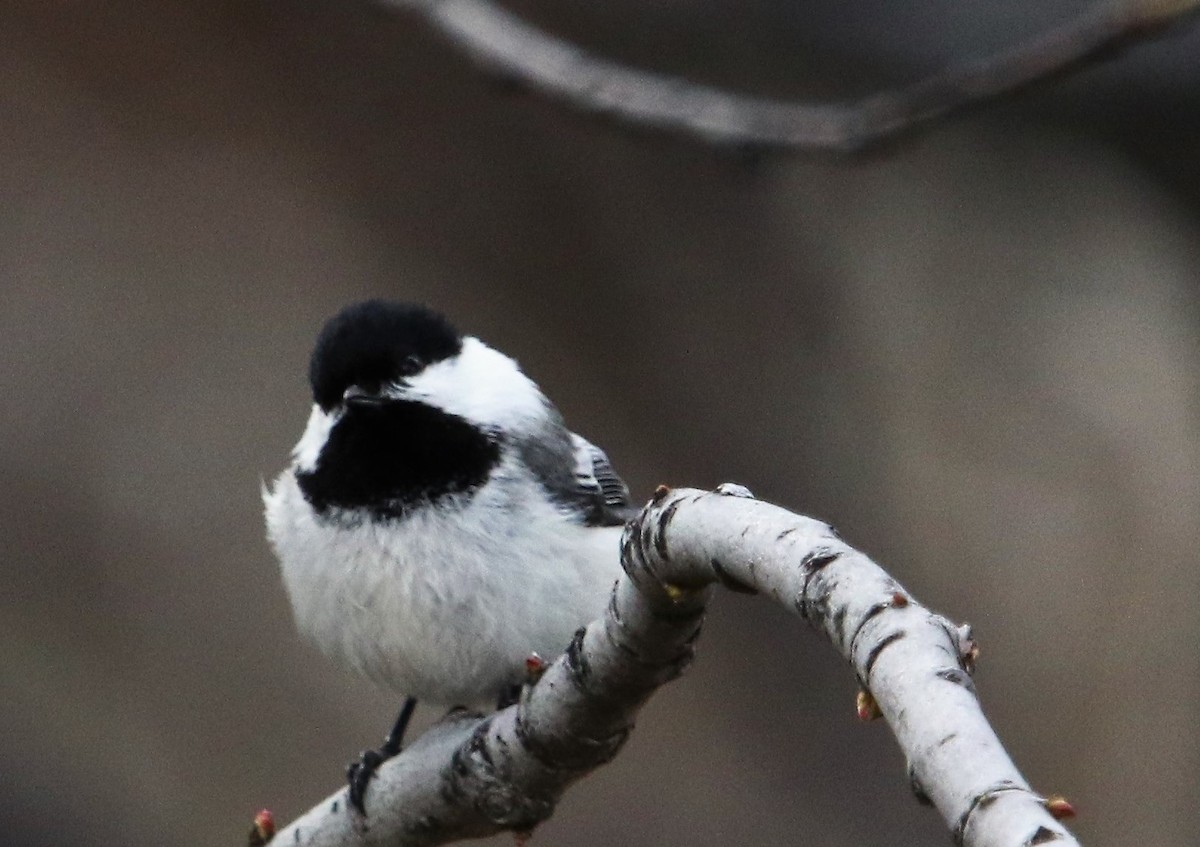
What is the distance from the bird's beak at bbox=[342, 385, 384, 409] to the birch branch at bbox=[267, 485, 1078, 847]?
68 centimetres

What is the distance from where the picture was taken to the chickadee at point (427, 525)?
3.09m

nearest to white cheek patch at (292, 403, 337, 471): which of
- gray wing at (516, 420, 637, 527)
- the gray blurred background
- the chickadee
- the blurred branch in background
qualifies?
the chickadee

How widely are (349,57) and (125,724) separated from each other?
3063mm

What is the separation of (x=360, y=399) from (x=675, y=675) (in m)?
1.19

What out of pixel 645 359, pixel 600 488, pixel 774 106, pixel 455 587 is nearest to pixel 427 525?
pixel 455 587

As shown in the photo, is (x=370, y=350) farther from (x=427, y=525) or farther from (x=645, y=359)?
(x=645, y=359)

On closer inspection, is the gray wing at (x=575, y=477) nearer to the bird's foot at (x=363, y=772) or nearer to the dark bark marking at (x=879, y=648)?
the bird's foot at (x=363, y=772)

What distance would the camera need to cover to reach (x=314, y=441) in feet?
11.0

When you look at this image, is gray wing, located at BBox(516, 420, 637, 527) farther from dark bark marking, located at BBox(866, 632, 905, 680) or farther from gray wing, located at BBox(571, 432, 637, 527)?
dark bark marking, located at BBox(866, 632, 905, 680)

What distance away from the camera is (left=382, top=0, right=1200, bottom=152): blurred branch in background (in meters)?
2.46

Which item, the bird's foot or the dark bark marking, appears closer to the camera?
the dark bark marking

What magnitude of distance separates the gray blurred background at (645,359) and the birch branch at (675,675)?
337 centimetres

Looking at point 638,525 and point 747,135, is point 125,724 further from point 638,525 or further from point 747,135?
point 638,525

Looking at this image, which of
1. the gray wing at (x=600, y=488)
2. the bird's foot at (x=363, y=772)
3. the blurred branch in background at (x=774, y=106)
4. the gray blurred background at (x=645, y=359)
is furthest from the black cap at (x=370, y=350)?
the gray blurred background at (x=645, y=359)
